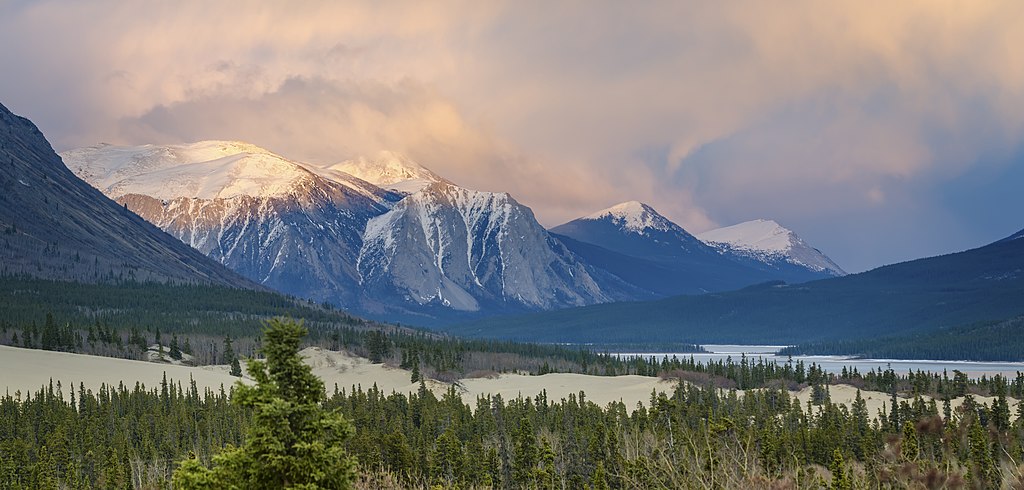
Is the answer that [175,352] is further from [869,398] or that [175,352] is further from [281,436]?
[281,436]

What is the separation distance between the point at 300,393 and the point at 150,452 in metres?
97.7

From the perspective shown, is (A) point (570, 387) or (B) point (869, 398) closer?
(B) point (869, 398)

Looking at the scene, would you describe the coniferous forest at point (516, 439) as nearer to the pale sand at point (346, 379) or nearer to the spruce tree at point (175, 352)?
the pale sand at point (346, 379)

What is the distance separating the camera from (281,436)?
2227 centimetres

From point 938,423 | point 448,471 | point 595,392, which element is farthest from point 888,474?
point 595,392

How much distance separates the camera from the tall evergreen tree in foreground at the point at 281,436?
22109mm

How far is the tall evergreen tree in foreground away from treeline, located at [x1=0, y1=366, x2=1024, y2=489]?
48.8m

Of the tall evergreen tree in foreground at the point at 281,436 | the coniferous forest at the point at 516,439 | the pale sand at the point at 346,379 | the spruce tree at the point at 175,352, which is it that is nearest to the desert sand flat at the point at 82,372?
the pale sand at the point at 346,379

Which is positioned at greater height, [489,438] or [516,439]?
[516,439]

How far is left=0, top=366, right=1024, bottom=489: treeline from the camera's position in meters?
86.6

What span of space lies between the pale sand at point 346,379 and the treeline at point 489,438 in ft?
26.0

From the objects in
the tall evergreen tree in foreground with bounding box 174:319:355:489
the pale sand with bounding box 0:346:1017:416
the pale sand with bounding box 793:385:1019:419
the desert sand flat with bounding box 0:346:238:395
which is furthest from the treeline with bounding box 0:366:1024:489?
the tall evergreen tree in foreground with bounding box 174:319:355:489

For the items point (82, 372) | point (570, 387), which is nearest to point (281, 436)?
point (82, 372)

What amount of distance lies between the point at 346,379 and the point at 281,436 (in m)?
164
